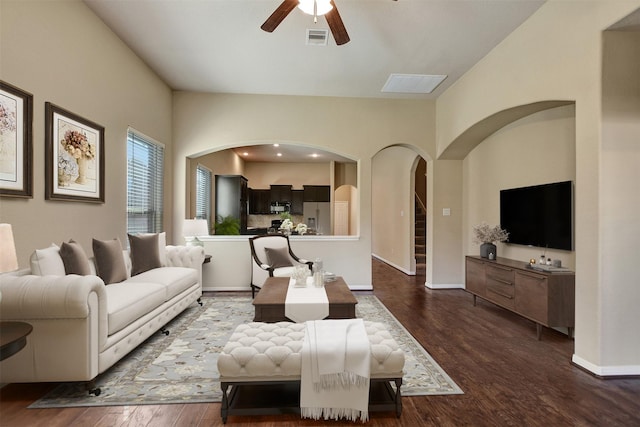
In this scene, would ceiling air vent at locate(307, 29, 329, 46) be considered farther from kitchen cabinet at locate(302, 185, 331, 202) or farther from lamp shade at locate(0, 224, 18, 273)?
kitchen cabinet at locate(302, 185, 331, 202)

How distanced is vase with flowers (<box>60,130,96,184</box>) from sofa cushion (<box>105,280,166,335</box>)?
3.81 ft

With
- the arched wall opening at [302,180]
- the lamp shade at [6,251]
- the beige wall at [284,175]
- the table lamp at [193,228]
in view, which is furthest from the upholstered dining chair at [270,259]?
the beige wall at [284,175]

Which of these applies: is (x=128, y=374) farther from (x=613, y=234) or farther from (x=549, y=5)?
(x=549, y=5)

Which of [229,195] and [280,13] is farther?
[229,195]

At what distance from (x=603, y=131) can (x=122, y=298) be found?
4.09 meters

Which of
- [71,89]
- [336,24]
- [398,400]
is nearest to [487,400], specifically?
[398,400]

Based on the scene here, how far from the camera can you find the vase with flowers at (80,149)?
2.94 meters

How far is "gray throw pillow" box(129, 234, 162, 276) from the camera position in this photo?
3623 mm

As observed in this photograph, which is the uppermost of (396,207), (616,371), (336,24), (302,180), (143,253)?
(336,24)

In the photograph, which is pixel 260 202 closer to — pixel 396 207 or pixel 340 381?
pixel 396 207

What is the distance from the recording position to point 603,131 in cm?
251

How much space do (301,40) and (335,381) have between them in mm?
3534

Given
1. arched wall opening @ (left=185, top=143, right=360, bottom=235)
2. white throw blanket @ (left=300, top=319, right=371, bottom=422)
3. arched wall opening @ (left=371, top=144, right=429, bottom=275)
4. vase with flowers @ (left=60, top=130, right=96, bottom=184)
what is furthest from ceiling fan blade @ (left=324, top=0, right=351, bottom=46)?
arched wall opening @ (left=185, top=143, right=360, bottom=235)

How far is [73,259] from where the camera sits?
2.57 m
